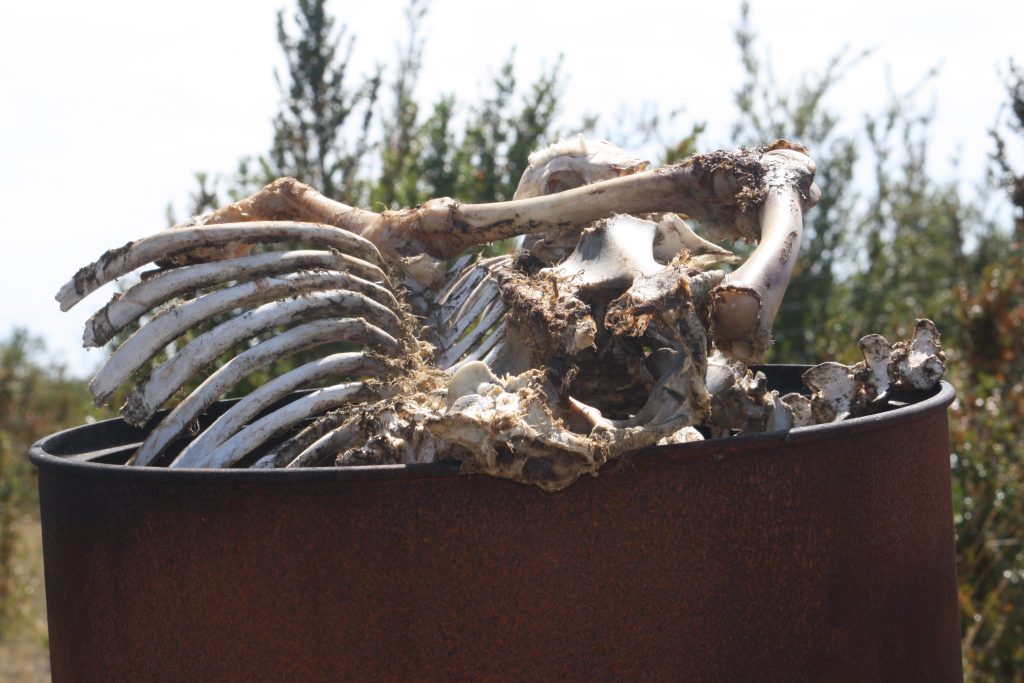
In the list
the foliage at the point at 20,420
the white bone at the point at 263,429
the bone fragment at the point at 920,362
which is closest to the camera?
the white bone at the point at 263,429

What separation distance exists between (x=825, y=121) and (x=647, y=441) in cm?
495

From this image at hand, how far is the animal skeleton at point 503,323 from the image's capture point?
1537mm

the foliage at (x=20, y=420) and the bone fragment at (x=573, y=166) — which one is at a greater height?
the bone fragment at (x=573, y=166)

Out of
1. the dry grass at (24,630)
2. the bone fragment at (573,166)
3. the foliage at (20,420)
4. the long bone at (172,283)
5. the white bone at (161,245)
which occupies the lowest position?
the dry grass at (24,630)

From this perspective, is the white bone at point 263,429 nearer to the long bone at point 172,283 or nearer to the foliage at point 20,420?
the long bone at point 172,283

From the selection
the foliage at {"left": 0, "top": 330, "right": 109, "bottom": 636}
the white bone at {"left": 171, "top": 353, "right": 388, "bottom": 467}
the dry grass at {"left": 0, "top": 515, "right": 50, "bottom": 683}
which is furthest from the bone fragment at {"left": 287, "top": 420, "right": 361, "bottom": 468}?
the dry grass at {"left": 0, "top": 515, "right": 50, "bottom": 683}

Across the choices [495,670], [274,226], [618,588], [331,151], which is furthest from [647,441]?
[331,151]

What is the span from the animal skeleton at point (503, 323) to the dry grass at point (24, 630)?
113 inches

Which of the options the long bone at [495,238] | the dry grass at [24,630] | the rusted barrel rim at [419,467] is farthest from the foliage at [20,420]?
the rusted barrel rim at [419,467]

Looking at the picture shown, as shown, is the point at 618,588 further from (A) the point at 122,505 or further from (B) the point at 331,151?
(B) the point at 331,151

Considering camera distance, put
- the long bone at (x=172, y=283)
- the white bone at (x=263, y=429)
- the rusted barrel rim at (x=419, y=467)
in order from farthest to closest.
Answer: the long bone at (x=172, y=283) → the white bone at (x=263, y=429) → the rusted barrel rim at (x=419, y=467)

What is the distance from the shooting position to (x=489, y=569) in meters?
1.37

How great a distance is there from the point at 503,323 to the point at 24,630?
161 inches

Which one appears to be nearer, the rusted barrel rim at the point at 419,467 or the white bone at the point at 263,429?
the rusted barrel rim at the point at 419,467
